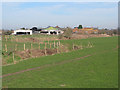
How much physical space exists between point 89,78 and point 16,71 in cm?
789

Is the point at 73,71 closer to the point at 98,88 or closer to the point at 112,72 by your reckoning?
the point at 112,72

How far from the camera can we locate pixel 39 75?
17.7 meters

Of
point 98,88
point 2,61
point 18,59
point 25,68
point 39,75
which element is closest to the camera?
point 98,88

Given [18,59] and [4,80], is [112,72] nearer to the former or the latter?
[4,80]

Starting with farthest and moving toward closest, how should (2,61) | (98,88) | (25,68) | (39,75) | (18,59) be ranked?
(18,59) → (2,61) → (25,68) → (39,75) → (98,88)

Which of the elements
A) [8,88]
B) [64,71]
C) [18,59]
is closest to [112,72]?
[64,71]

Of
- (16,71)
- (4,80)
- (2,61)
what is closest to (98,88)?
(4,80)

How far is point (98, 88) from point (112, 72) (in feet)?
18.5

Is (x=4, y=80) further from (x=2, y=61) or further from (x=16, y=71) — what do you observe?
(x=2, y=61)

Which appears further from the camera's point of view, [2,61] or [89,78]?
[2,61]

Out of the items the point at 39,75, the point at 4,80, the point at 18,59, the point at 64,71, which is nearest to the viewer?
the point at 4,80

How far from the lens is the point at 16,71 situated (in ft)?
63.8

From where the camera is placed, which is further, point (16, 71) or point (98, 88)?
point (16, 71)

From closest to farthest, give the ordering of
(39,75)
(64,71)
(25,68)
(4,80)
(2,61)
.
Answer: (4,80)
(39,75)
(64,71)
(25,68)
(2,61)
